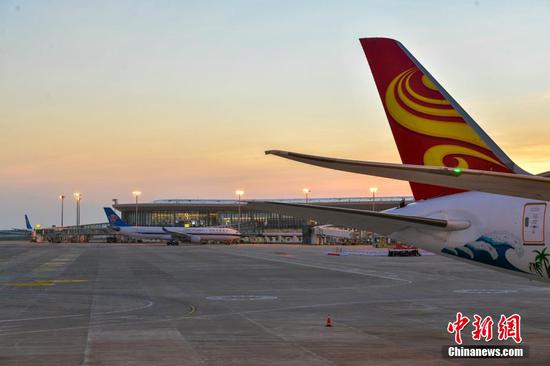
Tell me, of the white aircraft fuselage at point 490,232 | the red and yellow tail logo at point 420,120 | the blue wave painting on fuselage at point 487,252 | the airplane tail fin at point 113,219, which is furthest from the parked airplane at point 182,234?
the blue wave painting on fuselage at point 487,252

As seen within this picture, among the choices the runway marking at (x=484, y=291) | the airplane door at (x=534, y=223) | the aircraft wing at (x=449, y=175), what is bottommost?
the runway marking at (x=484, y=291)

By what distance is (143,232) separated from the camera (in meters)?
162

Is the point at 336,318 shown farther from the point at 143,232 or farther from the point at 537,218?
the point at 143,232

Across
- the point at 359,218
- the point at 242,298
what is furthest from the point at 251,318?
the point at 359,218

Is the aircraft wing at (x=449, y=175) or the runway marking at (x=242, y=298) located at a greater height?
the aircraft wing at (x=449, y=175)

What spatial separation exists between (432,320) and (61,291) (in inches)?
768

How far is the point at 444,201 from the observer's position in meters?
18.8

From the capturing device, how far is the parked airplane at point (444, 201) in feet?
54.2

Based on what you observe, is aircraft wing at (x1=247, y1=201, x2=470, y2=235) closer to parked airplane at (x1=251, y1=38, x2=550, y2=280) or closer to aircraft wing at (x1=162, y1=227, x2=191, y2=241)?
parked airplane at (x1=251, y1=38, x2=550, y2=280)

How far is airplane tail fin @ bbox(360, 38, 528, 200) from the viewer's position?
1828 centimetres

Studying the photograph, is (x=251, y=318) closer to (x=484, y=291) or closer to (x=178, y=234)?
(x=484, y=291)

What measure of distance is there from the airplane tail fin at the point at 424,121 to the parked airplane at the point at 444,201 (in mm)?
26

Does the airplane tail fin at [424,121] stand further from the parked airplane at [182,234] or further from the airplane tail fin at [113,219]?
the airplane tail fin at [113,219]

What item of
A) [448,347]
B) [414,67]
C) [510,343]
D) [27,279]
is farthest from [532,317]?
[27,279]
